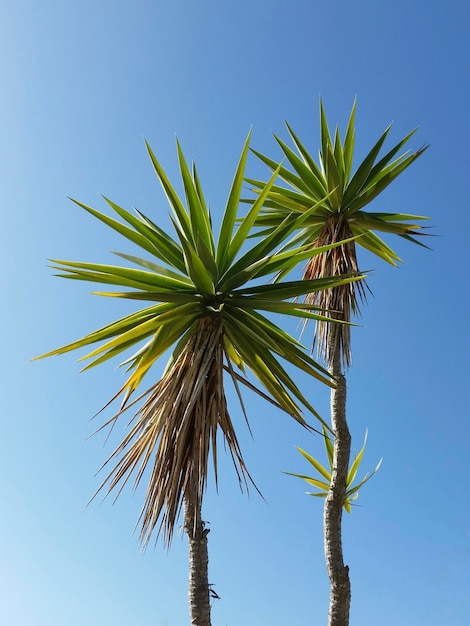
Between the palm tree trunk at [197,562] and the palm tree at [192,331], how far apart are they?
73 mm

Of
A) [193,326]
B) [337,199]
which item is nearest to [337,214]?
[337,199]

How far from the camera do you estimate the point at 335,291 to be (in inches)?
315

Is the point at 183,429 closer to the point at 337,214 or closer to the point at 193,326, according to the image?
the point at 193,326

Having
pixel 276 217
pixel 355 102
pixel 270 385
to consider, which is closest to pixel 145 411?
pixel 270 385

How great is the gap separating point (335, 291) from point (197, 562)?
12.2 ft

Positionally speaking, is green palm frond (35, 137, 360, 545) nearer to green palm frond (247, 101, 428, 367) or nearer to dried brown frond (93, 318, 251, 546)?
dried brown frond (93, 318, 251, 546)

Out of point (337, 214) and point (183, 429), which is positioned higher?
point (337, 214)

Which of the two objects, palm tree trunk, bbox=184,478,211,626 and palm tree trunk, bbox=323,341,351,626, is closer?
palm tree trunk, bbox=184,478,211,626

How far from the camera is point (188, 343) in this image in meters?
5.94

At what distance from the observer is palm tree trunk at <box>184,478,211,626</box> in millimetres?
5145

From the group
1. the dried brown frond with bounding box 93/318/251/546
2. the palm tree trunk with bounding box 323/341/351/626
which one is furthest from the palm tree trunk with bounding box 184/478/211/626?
the palm tree trunk with bounding box 323/341/351/626

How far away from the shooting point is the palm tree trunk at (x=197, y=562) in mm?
5145

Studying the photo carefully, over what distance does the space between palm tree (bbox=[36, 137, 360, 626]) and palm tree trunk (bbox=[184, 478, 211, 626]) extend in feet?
0.24

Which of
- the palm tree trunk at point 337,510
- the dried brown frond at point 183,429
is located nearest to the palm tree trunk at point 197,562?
the dried brown frond at point 183,429
